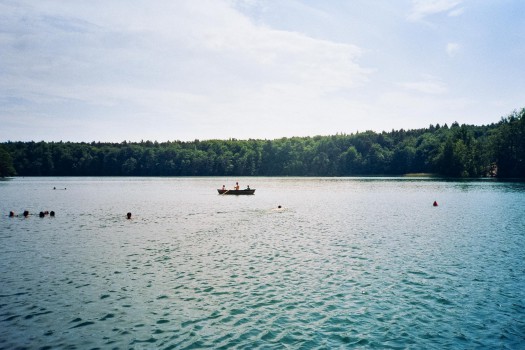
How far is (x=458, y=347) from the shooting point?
43.7 feet

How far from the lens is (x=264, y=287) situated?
2014cm

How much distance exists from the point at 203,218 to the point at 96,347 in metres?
37.0

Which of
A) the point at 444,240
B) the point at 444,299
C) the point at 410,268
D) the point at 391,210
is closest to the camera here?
the point at 444,299

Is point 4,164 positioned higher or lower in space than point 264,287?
higher

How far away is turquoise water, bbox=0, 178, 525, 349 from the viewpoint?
14.4 metres

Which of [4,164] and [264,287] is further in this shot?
[4,164]

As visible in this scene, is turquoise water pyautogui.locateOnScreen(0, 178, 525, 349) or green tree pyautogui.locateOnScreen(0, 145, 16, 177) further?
green tree pyautogui.locateOnScreen(0, 145, 16, 177)

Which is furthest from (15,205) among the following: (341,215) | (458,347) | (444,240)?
(458,347)

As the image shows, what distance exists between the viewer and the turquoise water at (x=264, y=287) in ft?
47.2

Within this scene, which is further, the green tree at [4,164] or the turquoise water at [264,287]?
the green tree at [4,164]

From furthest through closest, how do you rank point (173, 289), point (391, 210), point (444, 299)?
point (391, 210)
point (173, 289)
point (444, 299)

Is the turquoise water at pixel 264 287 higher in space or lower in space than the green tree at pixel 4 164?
lower

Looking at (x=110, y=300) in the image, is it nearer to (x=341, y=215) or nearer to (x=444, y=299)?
(x=444, y=299)

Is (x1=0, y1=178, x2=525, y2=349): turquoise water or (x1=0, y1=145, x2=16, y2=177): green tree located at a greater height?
(x1=0, y1=145, x2=16, y2=177): green tree
